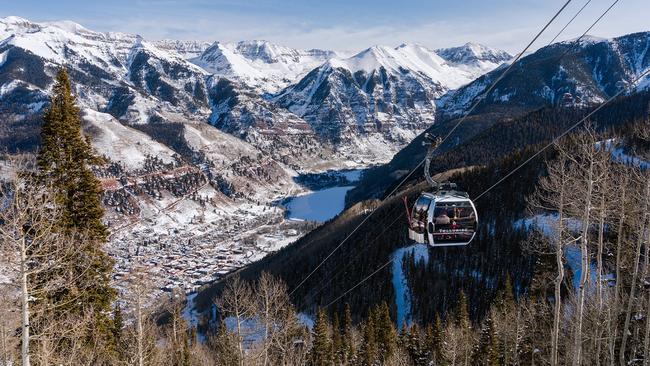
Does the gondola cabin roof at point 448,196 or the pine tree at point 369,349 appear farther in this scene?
the pine tree at point 369,349

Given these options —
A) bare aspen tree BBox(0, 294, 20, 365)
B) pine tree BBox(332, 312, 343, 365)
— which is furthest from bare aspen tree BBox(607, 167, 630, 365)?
pine tree BBox(332, 312, 343, 365)

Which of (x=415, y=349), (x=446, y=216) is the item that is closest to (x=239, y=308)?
(x=446, y=216)

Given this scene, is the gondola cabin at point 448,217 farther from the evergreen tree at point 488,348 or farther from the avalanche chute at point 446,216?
the evergreen tree at point 488,348

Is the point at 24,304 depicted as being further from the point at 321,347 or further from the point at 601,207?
the point at 321,347

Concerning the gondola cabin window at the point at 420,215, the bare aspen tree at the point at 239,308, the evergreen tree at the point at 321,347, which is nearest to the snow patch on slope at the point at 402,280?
the evergreen tree at the point at 321,347

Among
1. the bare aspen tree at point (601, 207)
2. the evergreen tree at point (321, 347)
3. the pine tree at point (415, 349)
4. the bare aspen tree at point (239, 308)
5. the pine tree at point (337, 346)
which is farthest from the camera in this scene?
the pine tree at point (337, 346)

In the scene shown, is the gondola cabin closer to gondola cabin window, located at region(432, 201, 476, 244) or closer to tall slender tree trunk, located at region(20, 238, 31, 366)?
gondola cabin window, located at region(432, 201, 476, 244)

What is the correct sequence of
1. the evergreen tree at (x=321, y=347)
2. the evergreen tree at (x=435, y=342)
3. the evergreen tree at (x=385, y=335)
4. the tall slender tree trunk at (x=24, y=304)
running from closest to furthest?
the tall slender tree trunk at (x=24, y=304)
the evergreen tree at (x=435, y=342)
the evergreen tree at (x=321, y=347)
the evergreen tree at (x=385, y=335)

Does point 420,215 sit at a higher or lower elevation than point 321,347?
higher

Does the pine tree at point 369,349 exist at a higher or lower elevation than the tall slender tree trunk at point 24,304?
lower
